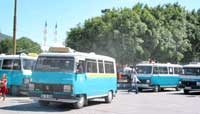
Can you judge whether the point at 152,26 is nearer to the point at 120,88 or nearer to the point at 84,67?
the point at 120,88

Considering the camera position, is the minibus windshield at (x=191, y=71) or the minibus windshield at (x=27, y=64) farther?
the minibus windshield at (x=191, y=71)

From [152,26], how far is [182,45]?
5.68 m

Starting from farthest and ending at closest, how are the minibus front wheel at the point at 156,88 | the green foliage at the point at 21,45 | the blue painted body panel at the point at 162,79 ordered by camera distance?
the green foliage at the point at 21,45
the minibus front wheel at the point at 156,88
the blue painted body panel at the point at 162,79

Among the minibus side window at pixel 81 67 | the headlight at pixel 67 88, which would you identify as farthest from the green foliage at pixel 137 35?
the headlight at pixel 67 88

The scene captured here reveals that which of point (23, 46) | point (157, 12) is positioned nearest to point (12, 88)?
point (157, 12)

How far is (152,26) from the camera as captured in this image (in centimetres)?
4206

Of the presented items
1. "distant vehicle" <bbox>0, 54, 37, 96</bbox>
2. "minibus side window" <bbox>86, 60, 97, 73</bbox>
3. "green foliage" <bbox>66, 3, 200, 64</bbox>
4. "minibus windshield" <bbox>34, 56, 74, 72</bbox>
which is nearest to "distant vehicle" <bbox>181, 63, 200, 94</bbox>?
"green foliage" <bbox>66, 3, 200, 64</bbox>

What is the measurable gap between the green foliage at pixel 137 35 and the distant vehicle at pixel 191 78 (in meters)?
8.91

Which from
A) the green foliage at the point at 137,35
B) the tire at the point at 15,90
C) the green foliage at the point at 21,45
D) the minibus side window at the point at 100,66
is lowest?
the tire at the point at 15,90

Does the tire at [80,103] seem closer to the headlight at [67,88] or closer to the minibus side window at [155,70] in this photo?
the headlight at [67,88]

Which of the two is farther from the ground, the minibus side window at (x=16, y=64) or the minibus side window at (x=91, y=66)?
the minibus side window at (x=16, y=64)

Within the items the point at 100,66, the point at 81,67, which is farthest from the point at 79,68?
the point at 100,66

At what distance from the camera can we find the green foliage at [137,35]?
1555 inches

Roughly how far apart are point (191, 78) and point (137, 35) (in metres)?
10.7
